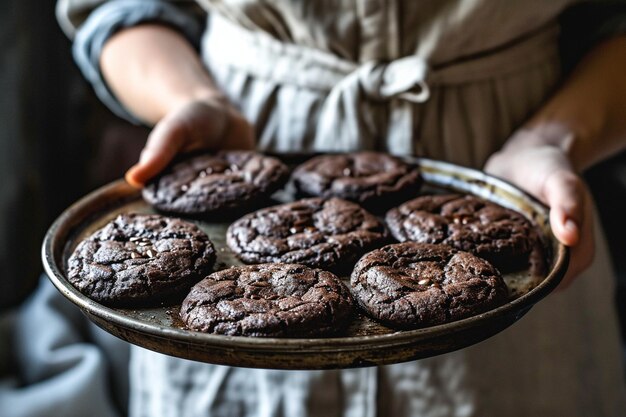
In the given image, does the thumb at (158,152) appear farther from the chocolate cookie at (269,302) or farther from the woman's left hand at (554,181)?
the woman's left hand at (554,181)

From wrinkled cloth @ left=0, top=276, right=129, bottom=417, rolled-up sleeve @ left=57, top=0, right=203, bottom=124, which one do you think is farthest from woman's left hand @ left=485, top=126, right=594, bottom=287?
wrinkled cloth @ left=0, top=276, right=129, bottom=417

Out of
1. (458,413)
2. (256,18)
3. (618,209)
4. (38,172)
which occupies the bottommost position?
(618,209)

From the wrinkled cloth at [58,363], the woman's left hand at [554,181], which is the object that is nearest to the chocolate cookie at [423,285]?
the woman's left hand at [554,181]

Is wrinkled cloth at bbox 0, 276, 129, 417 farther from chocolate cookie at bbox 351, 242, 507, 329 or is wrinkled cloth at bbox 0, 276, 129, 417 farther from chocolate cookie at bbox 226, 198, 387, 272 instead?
chocolate cookie at bbox 351, 242, 507, 329

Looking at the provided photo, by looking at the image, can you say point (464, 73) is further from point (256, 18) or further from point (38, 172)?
point (38, 172)

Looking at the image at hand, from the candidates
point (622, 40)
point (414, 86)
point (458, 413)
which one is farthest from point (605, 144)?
point (458, 413)

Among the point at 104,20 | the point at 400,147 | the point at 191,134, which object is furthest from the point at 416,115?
the point at 104,20

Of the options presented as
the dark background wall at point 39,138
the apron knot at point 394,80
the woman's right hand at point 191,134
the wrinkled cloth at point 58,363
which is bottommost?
the wrinkled cloth at point 58,363
